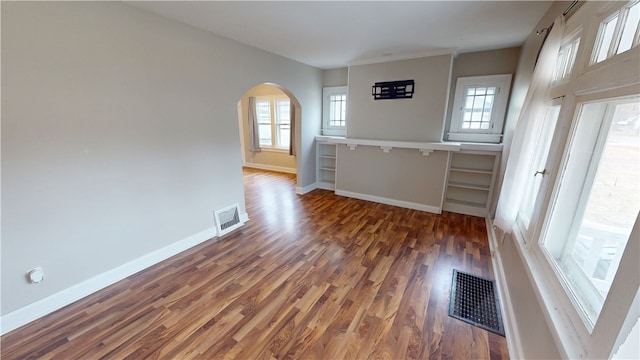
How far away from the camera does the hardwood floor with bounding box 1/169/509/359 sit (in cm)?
159

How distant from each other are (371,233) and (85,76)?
330 cm

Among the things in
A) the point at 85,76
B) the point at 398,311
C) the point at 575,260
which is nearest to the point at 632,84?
the point at 575,260

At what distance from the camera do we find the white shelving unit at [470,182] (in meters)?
3.70

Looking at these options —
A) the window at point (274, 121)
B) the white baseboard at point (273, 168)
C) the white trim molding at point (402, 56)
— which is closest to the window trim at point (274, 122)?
the window at point (274, 121)

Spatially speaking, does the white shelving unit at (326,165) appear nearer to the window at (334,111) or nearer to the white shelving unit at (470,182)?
the window at (334,111)

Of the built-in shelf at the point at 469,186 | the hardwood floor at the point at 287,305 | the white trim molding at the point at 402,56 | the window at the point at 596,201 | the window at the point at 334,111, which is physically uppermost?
the white trim molding at the point at 402,56

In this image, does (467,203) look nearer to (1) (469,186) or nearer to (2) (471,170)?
(1) (469,186)

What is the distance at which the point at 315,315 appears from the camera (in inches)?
73.3

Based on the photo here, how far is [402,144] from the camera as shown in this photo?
3.94 metres

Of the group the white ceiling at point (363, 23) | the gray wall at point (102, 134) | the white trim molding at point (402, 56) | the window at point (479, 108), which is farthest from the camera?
the window at point (479, 108)

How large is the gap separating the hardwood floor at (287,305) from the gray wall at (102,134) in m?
0.41

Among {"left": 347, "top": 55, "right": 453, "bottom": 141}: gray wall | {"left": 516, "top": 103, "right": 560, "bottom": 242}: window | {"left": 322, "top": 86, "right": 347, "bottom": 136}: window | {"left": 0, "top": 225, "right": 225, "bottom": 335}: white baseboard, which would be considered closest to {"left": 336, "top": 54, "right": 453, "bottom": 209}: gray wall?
{"left": 347, "top": 55, "right": 453, "bottom": 141}: gray wall

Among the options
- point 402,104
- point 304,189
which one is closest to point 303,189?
point 304,189

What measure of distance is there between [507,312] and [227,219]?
313 centimetres
